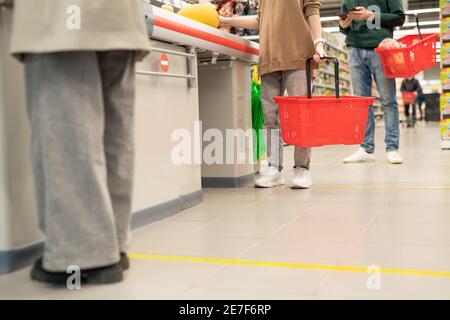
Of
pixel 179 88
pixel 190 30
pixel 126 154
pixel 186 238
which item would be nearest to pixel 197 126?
pixel 179 88

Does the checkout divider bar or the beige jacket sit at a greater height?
the beige jacket

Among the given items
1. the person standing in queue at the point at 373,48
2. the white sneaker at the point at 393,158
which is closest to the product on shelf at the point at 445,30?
the person standing in queue at the point at 373,48

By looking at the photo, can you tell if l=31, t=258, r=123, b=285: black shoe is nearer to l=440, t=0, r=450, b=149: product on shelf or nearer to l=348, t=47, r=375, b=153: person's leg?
l=348, t=47, r=375, b=153: person's leg

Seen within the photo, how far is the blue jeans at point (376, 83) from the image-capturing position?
4875 mm

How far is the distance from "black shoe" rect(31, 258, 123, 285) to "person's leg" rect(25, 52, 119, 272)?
50mm

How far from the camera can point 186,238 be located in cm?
229

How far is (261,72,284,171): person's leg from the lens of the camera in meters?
3.57

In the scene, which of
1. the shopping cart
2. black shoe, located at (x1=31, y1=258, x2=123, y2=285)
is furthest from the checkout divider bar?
the shopping cart

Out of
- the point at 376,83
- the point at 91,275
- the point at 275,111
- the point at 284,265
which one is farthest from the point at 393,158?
the point at 91,275

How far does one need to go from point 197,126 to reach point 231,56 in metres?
0.73

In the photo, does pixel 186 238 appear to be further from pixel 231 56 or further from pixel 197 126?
pixel 231 56

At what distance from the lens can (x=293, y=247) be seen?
81.7 inches

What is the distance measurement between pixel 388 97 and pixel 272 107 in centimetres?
174

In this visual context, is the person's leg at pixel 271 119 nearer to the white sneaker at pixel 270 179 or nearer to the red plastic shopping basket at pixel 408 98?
the white sneaker at pixel 270 179
